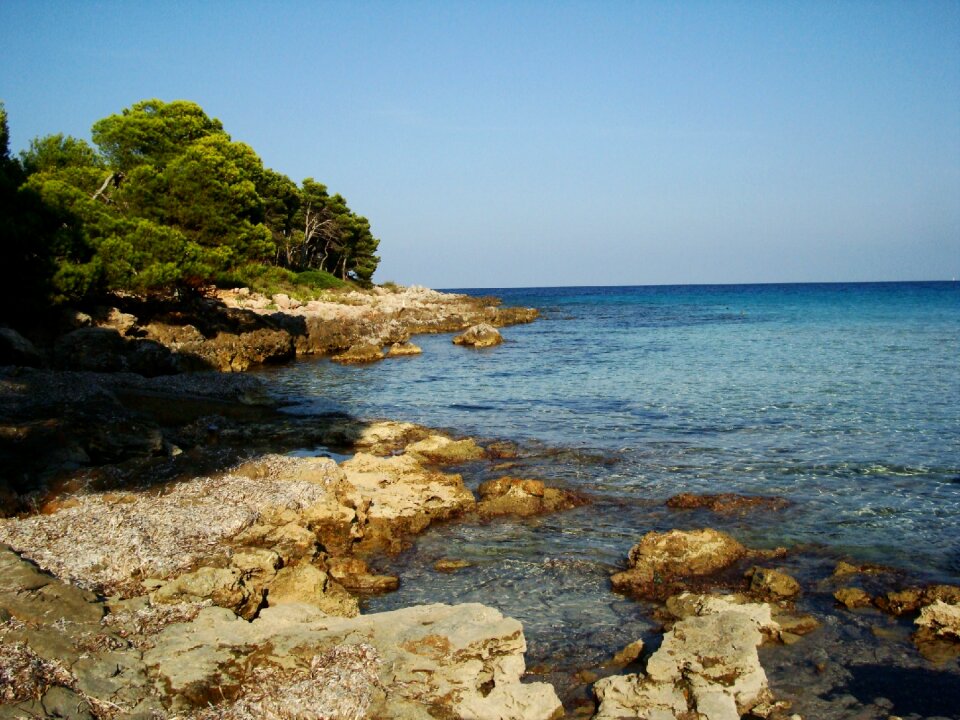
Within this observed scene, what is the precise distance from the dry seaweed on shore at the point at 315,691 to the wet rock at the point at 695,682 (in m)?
2.01

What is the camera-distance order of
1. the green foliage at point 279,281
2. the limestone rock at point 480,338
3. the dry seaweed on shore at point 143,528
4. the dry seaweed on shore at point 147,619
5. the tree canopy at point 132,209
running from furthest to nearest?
the limestone rock at point 480,338, the green foliage at point 279,281, the tree canopy at point 132,209, the dry seaweed on shore at point 143,528, the dry seaweed on shore at point 147,619

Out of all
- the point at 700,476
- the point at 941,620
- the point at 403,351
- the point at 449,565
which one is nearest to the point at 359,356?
the point at 403,351

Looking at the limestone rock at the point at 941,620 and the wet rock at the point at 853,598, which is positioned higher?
the limestone rock at the point at 941,620

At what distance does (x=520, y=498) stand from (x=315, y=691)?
677cm

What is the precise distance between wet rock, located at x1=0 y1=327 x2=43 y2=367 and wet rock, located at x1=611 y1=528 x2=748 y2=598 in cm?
1836

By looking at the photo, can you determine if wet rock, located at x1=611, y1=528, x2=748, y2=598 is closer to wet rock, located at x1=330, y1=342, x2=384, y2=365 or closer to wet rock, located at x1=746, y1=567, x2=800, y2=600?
wet rock, located at x1=746, y1=567, x2=800, y2=600

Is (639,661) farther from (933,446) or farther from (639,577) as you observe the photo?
(933,446)

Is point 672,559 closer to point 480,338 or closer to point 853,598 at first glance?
point 853,598

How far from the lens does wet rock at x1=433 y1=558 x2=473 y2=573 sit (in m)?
9.55

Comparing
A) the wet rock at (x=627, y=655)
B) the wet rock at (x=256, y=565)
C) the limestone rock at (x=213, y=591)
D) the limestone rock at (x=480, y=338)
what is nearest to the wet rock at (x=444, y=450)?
the wet rock at (x=256, y=565)

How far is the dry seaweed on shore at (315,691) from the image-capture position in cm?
538

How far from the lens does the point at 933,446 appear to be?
1569cm

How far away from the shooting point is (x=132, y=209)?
30.7 meters

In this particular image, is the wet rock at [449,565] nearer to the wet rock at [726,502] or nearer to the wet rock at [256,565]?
the wet rock at [256,565]
